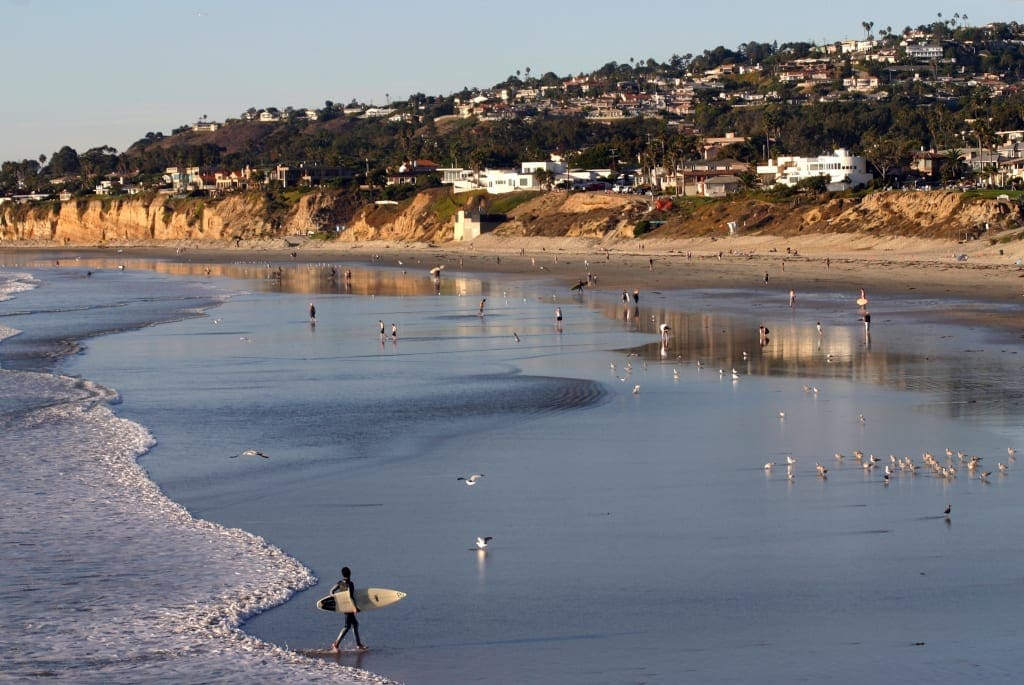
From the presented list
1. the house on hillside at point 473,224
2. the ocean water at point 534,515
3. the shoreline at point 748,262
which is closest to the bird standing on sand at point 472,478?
the ocean water at point 534,515

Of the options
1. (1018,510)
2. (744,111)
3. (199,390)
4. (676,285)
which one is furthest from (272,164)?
(1018,510)

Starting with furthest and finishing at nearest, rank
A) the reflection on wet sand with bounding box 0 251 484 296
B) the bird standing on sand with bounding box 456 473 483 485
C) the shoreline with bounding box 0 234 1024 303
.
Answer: the reflection on wet sand with bounding box 0 251 484 296 → the shoreline with bounding box 0 234 1024 303 → the bird standing on sand with bounding box 456 473 483 485

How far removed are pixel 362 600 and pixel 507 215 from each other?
318ft

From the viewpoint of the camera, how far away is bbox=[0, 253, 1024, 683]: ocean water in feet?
34.9

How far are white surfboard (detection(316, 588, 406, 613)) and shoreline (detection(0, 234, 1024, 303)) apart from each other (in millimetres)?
34579

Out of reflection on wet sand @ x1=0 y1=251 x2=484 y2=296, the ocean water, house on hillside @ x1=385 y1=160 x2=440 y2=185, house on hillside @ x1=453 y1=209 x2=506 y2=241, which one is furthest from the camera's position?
house on hillside @ x1=385 y1=160 x2=440 y2=185

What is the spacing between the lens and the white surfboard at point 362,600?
10805mm

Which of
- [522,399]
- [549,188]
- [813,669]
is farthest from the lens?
[549,188]

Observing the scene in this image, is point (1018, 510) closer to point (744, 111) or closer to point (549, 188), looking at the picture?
point (549, 188)

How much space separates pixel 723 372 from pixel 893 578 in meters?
15.6

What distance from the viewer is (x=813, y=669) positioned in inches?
391

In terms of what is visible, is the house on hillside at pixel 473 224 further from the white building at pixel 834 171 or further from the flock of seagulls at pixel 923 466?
the flock of seagulls at pixel 923 466

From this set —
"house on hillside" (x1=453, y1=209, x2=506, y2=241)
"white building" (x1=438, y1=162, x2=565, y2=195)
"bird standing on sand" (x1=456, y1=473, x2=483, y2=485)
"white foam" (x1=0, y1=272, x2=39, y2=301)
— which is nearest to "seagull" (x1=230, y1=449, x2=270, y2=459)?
"bird standing on sand" (x1=456, y1=473, x2=483, y2=485)

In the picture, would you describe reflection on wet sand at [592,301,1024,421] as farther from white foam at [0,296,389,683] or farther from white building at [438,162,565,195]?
white building at [438,162,565,195]
